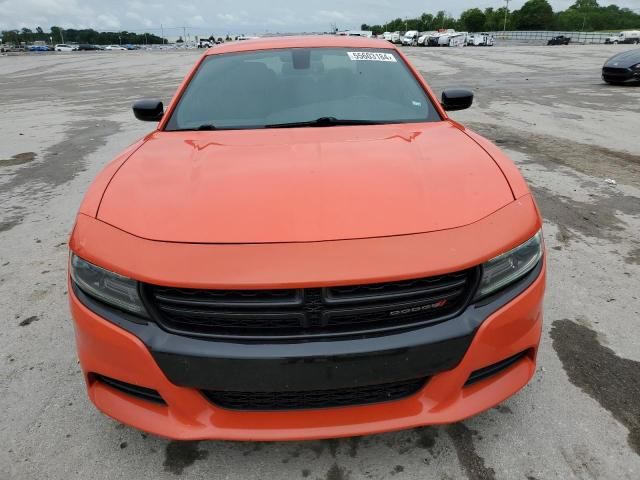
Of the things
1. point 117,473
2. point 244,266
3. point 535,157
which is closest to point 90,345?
point 117,473

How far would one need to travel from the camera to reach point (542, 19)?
102 metres

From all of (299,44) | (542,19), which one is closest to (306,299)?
(299,44)

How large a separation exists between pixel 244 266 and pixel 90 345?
0.65m

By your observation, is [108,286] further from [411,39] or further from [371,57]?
[411,39]

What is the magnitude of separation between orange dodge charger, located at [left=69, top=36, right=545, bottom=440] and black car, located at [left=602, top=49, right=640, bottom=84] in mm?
13635

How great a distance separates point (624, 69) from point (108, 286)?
1483cm

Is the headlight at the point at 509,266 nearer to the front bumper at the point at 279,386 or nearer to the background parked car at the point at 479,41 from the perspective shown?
the front bumper at the point at 279,386

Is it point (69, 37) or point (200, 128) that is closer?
point (200, 128)

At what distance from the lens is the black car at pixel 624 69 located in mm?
12867

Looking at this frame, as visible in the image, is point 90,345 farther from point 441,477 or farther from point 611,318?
point 611,318

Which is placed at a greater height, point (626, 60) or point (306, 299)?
point (306, 299)

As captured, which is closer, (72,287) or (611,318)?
(72,287)

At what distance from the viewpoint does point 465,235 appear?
5.43 feet

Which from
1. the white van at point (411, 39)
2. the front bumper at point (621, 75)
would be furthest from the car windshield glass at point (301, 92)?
the white van at point (411, 39)
